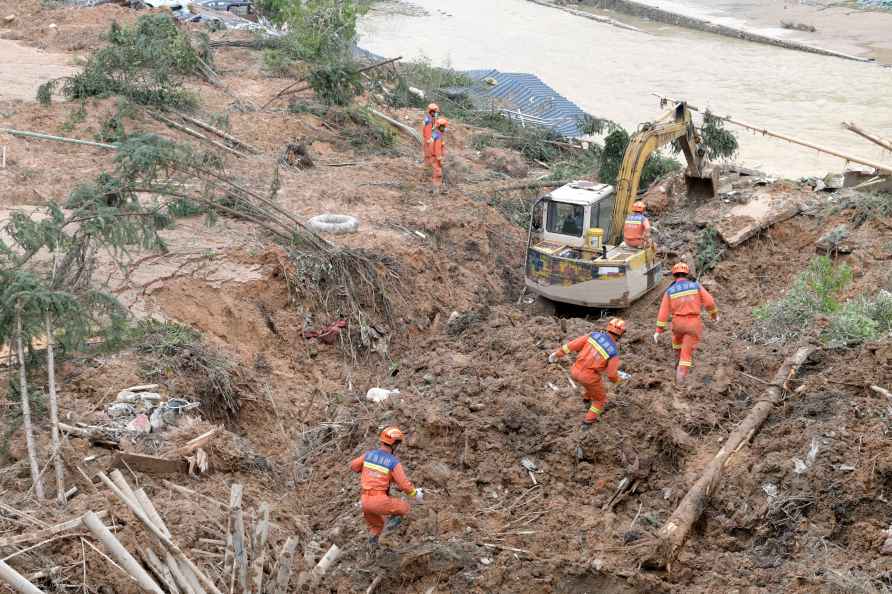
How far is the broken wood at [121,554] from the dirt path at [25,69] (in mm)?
15636

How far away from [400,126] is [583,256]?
9.14m

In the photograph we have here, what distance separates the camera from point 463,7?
172 feet

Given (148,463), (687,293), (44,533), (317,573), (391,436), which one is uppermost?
(687,293)

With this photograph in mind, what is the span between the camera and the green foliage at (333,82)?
2081cm

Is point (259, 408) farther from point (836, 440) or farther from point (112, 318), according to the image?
point (836, 440)

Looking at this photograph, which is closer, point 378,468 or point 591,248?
point 378,468

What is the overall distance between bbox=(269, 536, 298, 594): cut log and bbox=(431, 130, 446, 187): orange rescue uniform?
34.7 feet

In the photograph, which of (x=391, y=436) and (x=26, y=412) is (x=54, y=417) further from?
(x=391, y=436)

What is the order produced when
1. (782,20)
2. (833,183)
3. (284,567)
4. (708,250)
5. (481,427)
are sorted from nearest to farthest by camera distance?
(284,567) → (481,427) → (708,250) → (833,183) → (782,20)

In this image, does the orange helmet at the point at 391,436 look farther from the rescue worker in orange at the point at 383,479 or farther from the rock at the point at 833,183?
the rock at the point at 833,183

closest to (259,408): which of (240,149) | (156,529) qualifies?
(156,529)

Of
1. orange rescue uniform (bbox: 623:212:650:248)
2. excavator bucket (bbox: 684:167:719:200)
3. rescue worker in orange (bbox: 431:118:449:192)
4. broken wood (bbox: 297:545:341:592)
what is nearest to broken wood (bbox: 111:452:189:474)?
broken wood (bbox: 297:545:341:592)

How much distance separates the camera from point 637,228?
1314cm

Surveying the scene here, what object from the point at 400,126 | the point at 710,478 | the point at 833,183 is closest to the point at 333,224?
the point at 400,126
